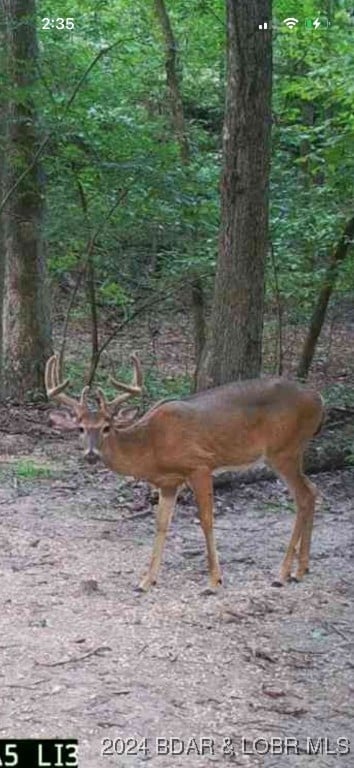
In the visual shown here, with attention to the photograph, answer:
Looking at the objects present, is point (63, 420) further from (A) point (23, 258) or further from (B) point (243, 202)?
(A) point (23, 258)

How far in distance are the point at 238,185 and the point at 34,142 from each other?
12.7ft

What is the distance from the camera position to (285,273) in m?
14.5

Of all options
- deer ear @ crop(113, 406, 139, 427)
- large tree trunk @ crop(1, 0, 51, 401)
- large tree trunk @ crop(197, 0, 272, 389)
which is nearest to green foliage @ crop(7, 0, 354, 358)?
large tree trunk @ crop(1, 0, 51, 401)

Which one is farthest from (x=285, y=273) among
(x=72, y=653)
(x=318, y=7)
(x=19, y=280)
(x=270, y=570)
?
(x=72, y=653)

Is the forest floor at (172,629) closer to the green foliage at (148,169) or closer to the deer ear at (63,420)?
the deer ear at (63,420)

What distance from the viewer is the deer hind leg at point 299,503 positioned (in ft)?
24.7

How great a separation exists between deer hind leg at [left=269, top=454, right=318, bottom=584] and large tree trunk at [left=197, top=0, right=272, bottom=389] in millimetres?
2201

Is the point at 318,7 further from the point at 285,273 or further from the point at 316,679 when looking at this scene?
the point at 316,679

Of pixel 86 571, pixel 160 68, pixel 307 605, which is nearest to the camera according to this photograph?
pixel 307 605

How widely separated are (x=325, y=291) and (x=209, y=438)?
708cm

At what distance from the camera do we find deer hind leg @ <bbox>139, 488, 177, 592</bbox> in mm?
7184

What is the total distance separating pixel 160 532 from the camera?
291 inches

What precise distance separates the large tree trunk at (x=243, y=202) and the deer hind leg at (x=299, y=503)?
220 cm

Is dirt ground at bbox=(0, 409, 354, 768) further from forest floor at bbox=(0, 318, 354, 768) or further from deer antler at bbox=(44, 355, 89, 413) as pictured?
deer antler at bbox=(44, 355, 89, 413)
